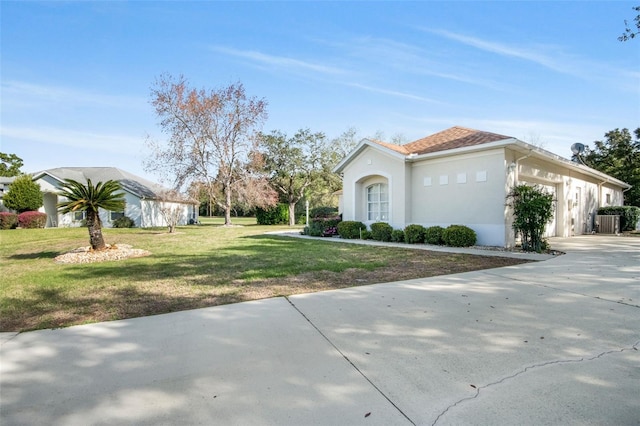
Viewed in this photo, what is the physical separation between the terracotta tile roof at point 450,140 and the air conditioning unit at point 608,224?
10548 millimetres

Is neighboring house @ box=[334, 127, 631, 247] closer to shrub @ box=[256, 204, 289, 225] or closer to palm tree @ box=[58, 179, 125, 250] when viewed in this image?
palm tree @ box=[58, 179, 125, 250]

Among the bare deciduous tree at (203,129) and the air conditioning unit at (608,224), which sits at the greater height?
the bare deciduous tree at (203,129)

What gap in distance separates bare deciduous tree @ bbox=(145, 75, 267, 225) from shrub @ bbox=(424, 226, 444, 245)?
63.8 ft

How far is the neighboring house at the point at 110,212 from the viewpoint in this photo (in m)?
25.9

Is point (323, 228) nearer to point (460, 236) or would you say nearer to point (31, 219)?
point (460, 236)

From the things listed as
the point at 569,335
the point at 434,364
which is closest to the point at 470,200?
the point at 569,335

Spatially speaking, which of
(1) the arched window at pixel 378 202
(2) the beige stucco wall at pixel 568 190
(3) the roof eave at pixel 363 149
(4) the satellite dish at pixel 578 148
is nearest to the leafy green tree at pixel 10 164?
(3) the roof eave at pixel 363 149

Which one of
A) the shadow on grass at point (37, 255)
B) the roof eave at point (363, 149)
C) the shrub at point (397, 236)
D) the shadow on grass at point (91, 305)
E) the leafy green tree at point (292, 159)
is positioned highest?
the leafy green tree at point (292, 159)

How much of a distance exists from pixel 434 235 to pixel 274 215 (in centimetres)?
2372

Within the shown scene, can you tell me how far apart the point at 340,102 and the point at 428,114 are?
6.36 meters

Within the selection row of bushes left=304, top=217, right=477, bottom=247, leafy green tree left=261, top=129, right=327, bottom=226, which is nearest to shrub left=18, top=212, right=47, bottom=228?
leafy green tree left=261, top=129, right=327, bottom=226

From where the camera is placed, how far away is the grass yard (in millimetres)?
4395

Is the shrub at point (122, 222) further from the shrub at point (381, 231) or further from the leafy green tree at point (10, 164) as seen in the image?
the leafy green tree at point (10, 164)

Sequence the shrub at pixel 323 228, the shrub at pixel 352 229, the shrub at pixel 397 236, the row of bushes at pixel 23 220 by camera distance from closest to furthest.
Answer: the shrub at pixel 397 236, the shrub at pixel 352 229, the shrub at pixel 323 228, the row of bushes at pixel 23 220
